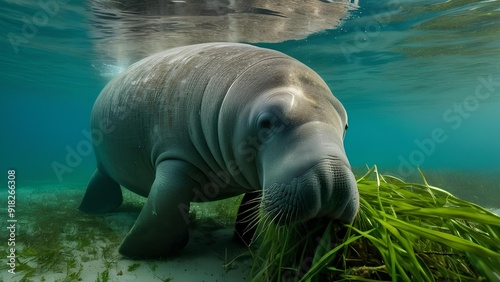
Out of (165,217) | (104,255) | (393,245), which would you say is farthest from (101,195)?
(393,245)

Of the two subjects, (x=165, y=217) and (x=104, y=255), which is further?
(x=104, y=255)

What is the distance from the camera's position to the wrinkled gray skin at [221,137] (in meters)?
2.14

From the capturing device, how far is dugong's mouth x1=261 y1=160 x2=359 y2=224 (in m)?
2.01

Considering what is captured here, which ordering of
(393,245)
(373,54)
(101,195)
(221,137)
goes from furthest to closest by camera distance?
(373,54) < (101,195) < (221,137) < (393,245)

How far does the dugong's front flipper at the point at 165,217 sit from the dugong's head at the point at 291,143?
0.61 metres

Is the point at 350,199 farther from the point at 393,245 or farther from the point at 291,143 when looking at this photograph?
the point at 291,143

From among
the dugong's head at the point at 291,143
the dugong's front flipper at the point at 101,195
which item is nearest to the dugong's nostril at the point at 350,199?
the dugong's head at the point at 291,143

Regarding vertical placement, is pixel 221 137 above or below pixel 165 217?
above

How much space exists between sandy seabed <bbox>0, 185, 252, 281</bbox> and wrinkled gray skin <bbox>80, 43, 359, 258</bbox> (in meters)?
0.26

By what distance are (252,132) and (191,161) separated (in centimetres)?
104

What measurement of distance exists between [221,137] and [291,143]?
0.97 m

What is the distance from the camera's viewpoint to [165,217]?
131 inches

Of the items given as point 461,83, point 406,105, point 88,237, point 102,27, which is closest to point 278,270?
point 88,237

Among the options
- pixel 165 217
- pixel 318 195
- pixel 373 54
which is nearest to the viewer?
pixel 318 195
